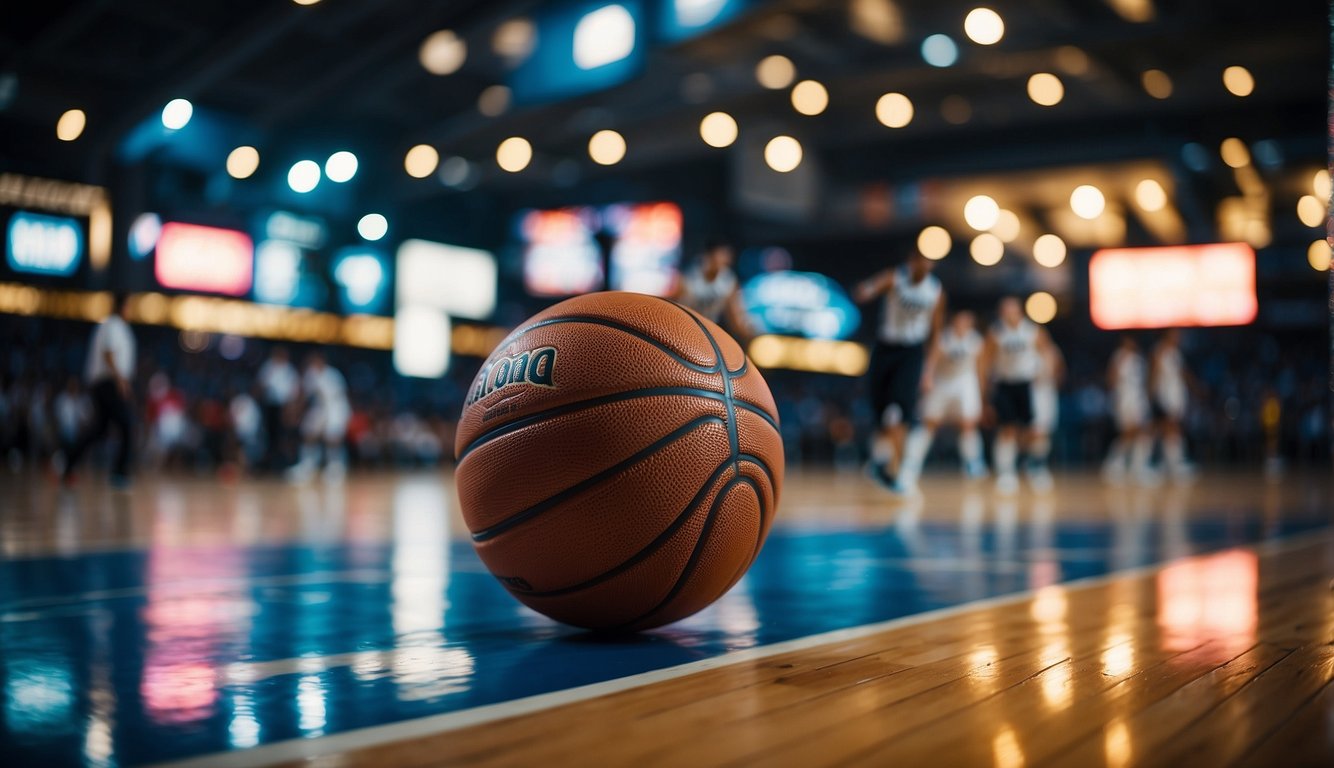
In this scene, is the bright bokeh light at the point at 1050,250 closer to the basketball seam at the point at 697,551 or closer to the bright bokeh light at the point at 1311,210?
the bright bokeh light at the point at 1311,210

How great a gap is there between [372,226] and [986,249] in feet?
47.3

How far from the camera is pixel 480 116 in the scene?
20891 millimetres

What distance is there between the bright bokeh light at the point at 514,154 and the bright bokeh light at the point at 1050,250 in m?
11.0

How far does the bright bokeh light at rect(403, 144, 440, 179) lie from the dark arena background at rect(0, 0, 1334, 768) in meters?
0.07

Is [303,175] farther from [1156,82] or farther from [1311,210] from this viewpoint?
[1311,210]

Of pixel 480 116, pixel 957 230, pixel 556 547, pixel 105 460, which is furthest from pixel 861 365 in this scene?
pixel 556 547

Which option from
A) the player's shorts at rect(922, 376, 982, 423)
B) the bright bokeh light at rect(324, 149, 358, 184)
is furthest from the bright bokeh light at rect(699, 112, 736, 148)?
the player's shorts at rect(922, 376, 982, 423)

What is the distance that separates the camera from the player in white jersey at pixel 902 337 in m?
9.79

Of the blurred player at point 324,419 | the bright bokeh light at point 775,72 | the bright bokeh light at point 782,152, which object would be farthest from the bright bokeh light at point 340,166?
the bright bokeh light at point 782,152

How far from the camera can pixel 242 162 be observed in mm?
18797

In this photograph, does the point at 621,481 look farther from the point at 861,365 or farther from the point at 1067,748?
the point at 861,365

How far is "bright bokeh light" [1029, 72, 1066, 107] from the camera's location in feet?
58.0

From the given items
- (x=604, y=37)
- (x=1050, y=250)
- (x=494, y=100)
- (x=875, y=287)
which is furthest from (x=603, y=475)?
(x=1050, y=250)

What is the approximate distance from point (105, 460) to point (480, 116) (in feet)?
27.5
